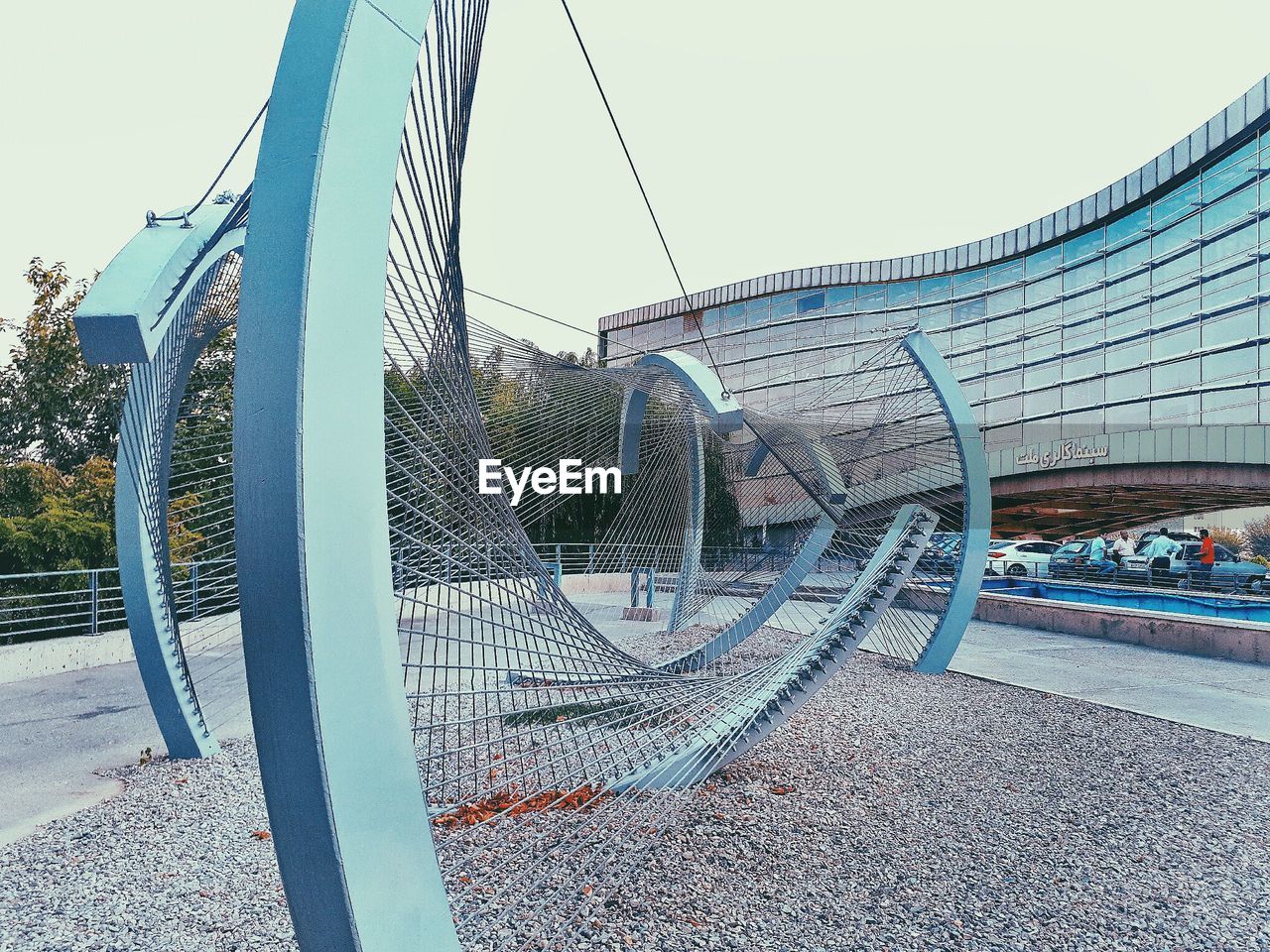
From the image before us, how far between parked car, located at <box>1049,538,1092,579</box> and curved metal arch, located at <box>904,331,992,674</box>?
29.9 feet

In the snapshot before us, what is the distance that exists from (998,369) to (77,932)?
32.8 metres

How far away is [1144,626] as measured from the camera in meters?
11.6

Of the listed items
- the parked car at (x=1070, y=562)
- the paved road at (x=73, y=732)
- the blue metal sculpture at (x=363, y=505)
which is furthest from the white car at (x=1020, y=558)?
the blue metal sculpture at (x=363, y=505)

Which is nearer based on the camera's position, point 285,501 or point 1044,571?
point 285,501

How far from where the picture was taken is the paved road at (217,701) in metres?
5.20

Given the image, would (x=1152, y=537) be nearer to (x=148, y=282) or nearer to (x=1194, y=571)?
(x=1194, y=571)

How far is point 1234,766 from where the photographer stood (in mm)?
5594

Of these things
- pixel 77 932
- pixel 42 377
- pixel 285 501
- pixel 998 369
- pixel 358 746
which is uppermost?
pixel 998 369

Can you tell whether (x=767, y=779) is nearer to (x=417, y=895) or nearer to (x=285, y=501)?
(x=417, y=895)

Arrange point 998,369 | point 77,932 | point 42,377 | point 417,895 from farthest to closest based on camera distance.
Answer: point 998,369
point 42,377
point 77,932
point 417,895

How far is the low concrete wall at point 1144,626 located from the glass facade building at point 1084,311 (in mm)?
6278

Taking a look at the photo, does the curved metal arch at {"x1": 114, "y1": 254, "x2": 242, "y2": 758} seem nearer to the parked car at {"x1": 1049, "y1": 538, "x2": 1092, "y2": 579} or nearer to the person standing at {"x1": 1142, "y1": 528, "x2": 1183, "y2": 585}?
the parked car at {"x1": 1049, "y1": 538, "x2": 1092, "y2": 579}

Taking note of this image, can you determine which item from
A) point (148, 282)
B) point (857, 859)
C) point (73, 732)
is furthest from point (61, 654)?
point (857, 859)

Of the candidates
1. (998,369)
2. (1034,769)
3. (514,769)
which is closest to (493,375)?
(514,769)
